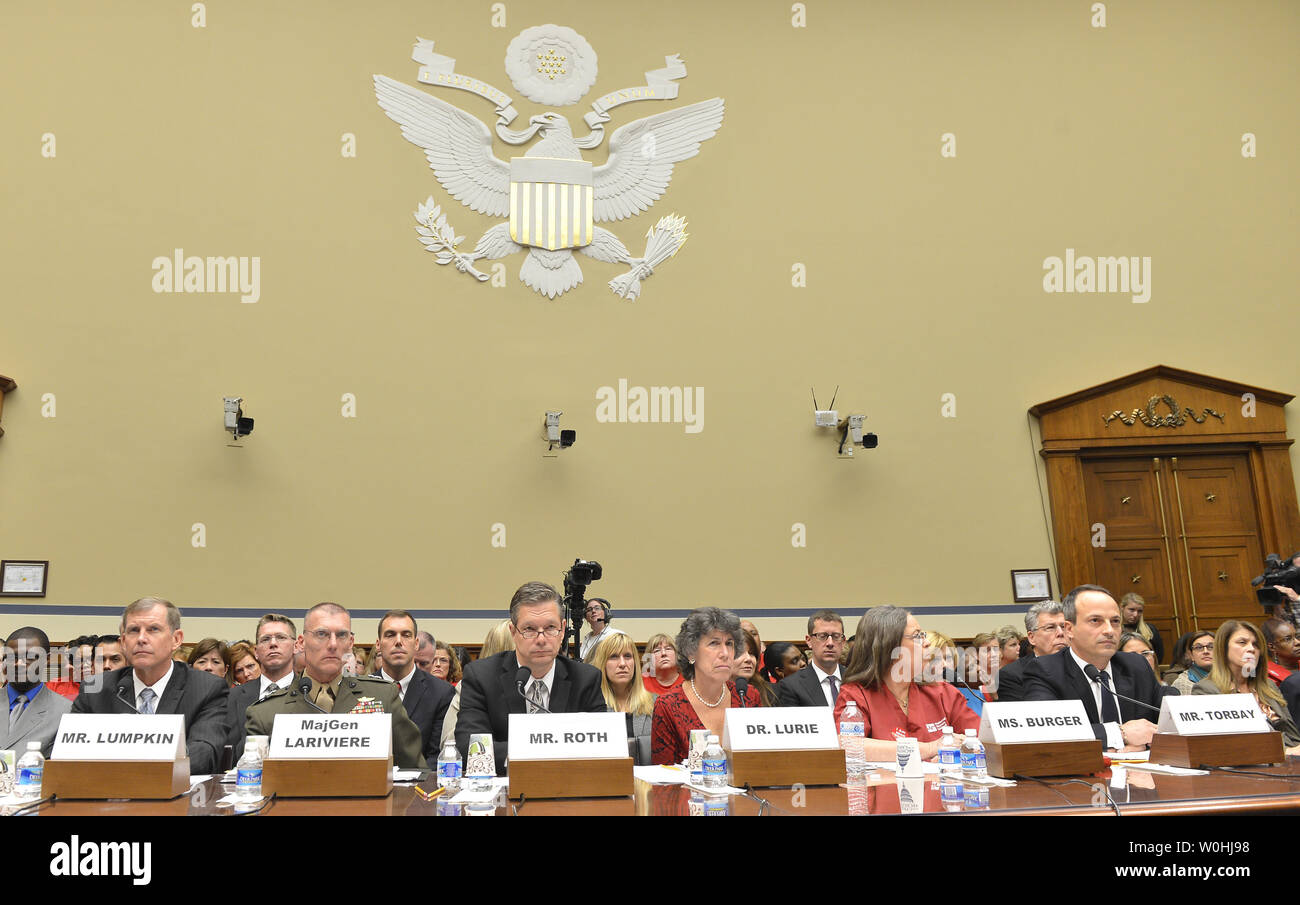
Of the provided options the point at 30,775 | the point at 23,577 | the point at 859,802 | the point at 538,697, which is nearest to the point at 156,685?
the point at 30,775

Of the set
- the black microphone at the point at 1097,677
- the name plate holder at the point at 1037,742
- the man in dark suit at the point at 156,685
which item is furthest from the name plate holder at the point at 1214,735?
the man in dark suit at the point at 156,685

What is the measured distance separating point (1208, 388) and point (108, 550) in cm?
948

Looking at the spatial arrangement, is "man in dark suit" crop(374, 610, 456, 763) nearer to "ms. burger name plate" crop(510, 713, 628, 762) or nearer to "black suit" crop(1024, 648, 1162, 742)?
"ms. burger name plate" crop(510, 713, 628, 762)

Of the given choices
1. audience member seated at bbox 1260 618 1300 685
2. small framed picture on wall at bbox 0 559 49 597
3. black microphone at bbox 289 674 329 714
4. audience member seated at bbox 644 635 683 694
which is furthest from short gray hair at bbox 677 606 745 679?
small framed picture on wall at bbox 0 559 49 597

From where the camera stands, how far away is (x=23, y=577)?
7.40 metres

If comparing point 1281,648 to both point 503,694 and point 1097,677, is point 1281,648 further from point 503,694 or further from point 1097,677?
point 503,694

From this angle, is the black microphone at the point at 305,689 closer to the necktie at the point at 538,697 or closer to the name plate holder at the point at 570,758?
the necktie at the point at 538,697

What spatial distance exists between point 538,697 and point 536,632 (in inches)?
10.9

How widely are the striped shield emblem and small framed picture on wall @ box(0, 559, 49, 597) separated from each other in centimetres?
466

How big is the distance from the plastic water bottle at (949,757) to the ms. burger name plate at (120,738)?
203 centimetres

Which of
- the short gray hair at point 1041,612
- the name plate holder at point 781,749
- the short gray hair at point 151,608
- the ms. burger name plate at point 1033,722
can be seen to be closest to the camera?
the name plate holder at point 781,749

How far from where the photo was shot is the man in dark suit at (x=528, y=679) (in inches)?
129

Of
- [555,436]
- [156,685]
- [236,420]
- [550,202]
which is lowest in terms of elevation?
[156,685]
